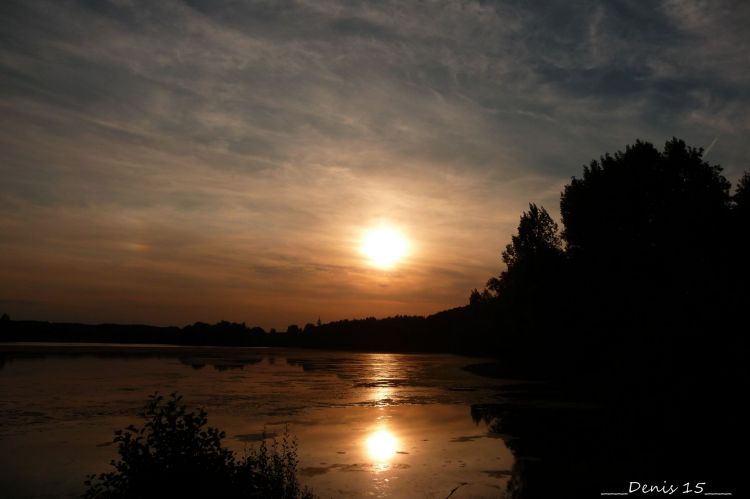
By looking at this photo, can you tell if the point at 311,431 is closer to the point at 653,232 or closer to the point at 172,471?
the point at 172,471

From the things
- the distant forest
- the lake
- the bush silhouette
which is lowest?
the lake

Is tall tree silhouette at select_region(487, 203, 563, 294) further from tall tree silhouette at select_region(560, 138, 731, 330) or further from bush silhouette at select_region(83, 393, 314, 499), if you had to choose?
bush silhouette at select_region(83, 393, 314, 499)

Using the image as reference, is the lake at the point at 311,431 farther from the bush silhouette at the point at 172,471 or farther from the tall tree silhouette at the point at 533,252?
the tall tree silhouette at the point at 533,252

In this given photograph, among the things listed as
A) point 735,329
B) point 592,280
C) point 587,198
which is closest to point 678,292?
point 735,329

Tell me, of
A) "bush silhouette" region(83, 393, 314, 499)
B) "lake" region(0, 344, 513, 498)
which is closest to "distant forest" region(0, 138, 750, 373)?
"lake" region(0, 344, 513, 498)

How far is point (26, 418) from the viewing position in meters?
24.5

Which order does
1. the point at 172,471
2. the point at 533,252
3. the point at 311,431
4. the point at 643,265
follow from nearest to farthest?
the point at 172,471 → the point at 311,431 → the point at 643,265 → the point at 533,252

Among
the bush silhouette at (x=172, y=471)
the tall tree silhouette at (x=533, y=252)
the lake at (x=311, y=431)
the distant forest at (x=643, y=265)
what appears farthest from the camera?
the tall tree silhouette at (x=533, y=252)

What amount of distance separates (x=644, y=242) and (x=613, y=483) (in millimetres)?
36795

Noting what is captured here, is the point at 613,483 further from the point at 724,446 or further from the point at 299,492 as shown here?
the point at 299,492

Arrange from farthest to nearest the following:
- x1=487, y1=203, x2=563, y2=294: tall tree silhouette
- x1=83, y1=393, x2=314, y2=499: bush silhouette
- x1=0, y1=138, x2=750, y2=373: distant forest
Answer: x1=487, y1=203, x2=563, y2=294: tall tree silhouette → x1=0, y1=138, x2=750, y2=373: distant forest → x1=83, y1=393, x2=314, y2=499: bush silhouette

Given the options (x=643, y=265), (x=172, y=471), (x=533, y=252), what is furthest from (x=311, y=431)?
(x=533, y=252)

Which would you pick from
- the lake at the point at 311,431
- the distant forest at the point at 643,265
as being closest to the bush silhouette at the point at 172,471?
the lake at the point at 311,431

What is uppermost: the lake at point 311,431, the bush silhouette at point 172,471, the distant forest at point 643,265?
the distant forest at point 643,265
